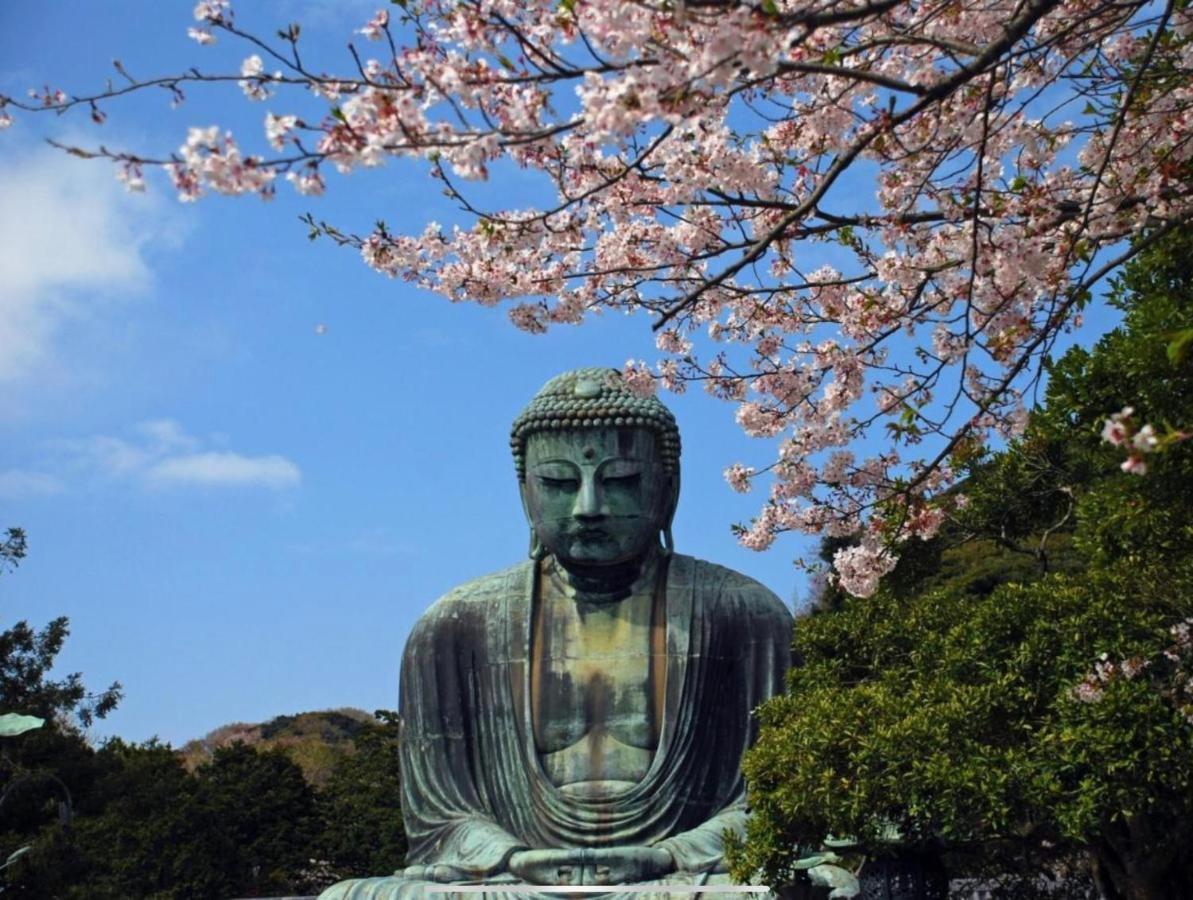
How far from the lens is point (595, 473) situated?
1048cm

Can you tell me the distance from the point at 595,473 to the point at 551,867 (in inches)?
99.4

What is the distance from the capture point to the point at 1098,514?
942 centimetres

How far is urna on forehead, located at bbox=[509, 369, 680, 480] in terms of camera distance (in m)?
10.5

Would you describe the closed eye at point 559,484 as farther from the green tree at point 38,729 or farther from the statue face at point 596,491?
the green tree at point 38,729

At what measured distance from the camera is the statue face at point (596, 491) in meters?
10.5

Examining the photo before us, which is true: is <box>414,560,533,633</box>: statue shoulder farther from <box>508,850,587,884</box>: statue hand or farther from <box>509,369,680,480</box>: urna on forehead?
<box>508,850,587,884</box>: statue hand

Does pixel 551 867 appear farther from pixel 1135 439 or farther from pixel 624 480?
pixel 1135 439

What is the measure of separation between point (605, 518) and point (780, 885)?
276cm

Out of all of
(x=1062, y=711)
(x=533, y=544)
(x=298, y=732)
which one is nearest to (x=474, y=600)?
(x=533, y=544)

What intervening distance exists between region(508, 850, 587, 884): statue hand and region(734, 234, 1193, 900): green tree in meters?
1.32

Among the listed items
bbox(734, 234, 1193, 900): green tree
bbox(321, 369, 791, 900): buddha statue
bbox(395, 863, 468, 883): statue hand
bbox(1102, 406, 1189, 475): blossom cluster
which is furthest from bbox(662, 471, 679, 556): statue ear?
bbox(1102, 406, 1189, 475): blossom cluster

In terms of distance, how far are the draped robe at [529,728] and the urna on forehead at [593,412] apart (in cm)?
84

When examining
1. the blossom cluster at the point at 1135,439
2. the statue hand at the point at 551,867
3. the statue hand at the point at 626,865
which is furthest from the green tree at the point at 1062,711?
the blossom cluster at the point at 1135,439

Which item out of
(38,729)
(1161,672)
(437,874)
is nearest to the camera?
(1161,672)
